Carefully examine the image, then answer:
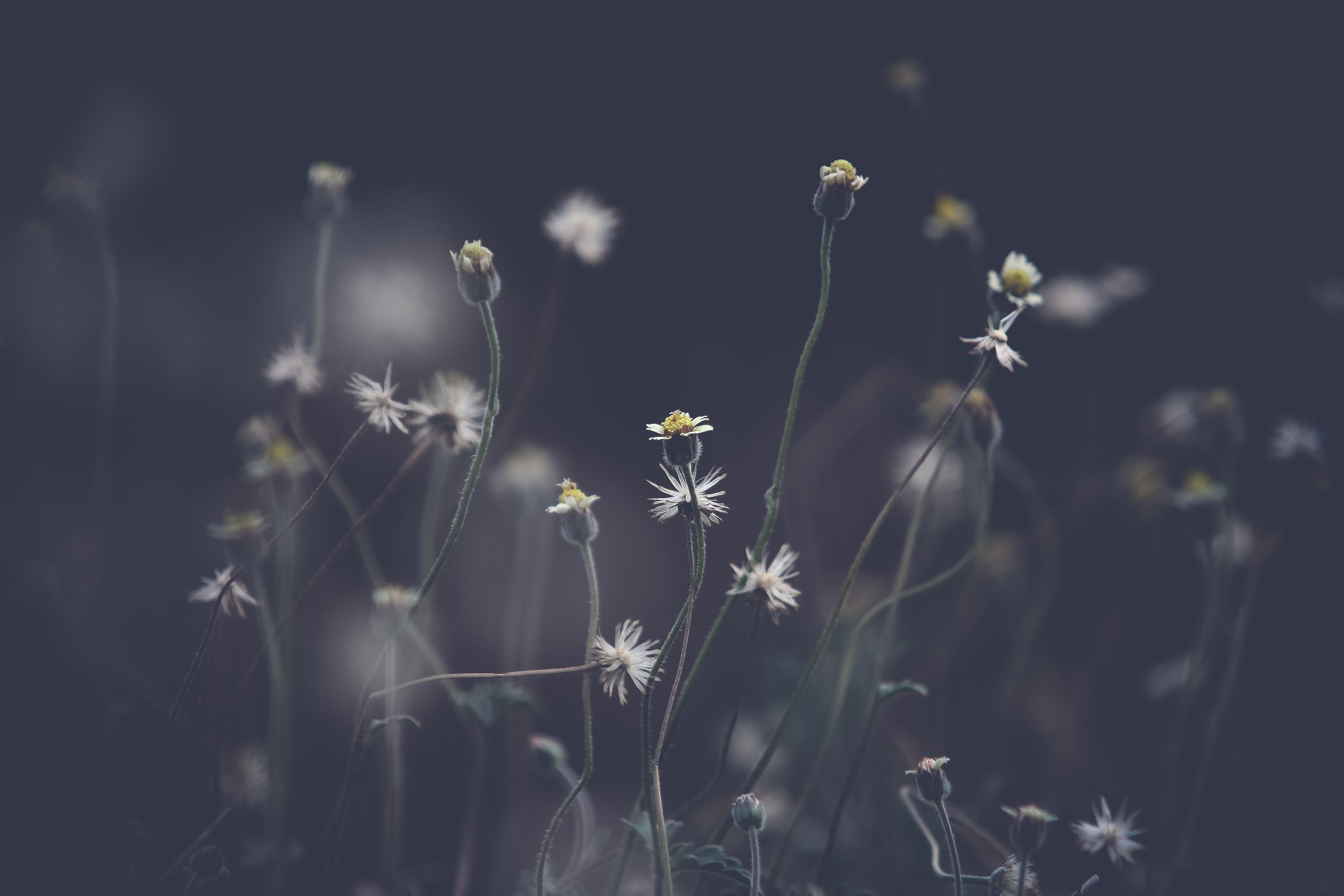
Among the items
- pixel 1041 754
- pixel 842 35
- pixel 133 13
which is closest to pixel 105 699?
pixel 133 13

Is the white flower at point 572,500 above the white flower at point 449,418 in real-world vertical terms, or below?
below

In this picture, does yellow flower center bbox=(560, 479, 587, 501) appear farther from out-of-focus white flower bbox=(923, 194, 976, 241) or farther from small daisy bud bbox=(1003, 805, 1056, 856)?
out-of-focus white flower bbox=(923, 194, 976, 241)

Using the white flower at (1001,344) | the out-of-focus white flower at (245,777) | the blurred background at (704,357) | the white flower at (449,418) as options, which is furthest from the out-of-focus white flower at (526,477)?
the white flower at (1001,344)

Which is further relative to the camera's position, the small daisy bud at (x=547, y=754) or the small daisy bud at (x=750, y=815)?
the small daisy bud at (x=547, y=754)

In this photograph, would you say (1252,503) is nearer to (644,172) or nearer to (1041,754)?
(1041,754)

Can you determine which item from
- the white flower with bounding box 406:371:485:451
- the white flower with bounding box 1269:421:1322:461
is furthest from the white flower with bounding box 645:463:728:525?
the white flower with bounding box 1269:421:1322:461

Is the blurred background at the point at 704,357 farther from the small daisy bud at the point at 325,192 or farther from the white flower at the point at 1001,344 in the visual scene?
the white flower at the point at 1001,344
